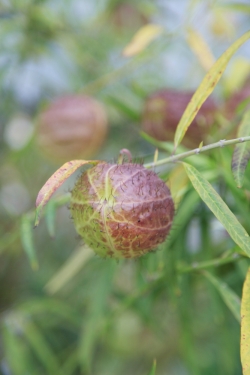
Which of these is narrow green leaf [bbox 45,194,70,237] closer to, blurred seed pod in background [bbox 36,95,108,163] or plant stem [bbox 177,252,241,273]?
plant stem [bbox 177,252,241,273]

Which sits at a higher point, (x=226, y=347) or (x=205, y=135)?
(x=205, y=135)

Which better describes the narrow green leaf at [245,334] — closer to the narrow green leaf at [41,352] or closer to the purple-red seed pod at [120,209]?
the purple-red seed pod at [120,209]

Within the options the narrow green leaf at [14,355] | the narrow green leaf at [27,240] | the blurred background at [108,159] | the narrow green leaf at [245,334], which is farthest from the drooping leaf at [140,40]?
the narrow green leaf at [14,355]

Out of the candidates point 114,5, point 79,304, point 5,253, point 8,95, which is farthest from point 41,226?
point 114,5

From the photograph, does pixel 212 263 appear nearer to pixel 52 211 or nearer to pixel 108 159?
pixel 52 211

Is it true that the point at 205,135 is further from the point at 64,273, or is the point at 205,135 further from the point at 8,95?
the point at 8,95

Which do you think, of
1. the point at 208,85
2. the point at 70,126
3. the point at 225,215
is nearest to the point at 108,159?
the point at 70,126
